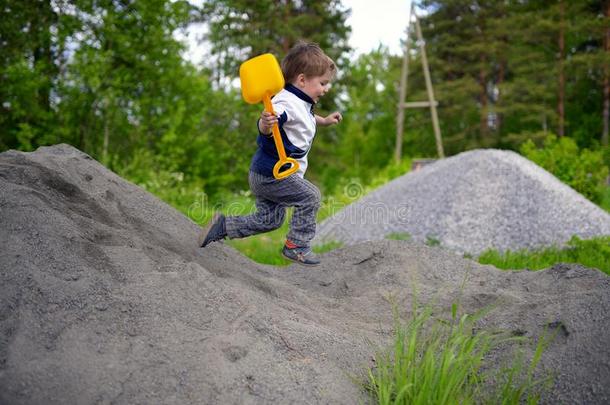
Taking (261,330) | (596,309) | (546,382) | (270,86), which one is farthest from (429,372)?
(270,86)

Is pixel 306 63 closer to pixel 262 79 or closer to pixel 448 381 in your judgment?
pixel 262 79

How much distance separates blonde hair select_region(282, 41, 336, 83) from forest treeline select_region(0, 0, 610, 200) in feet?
19.2

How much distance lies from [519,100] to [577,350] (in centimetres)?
2057

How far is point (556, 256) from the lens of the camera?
19.1ft

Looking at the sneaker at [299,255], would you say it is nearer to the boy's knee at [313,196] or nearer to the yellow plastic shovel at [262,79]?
the boy's knee at [313,196]

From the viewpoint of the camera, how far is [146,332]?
8.36 ft

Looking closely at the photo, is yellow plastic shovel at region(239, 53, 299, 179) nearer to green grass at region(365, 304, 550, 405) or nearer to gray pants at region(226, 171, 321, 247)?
gray pants at region(226, 171, 321, 247)

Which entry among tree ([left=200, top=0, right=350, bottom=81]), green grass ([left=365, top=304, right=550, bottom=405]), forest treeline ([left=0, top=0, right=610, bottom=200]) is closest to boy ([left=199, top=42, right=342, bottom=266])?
green grass ([left=365, top=304, right=550, bottom=405])

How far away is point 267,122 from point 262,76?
0.27 meters

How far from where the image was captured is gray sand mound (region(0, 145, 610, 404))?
229 cm

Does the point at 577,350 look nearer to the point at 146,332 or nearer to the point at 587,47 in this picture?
the point at 146,332

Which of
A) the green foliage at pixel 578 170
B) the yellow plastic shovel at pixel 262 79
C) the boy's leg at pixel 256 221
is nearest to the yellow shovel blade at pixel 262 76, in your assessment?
the yellow plastic shovel at pixel 262 79

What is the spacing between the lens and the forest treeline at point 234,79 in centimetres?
997

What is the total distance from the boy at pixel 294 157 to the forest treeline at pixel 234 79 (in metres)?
5.55
